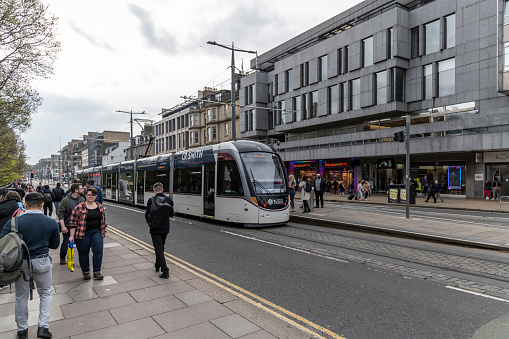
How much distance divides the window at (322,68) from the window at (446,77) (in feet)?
37.7

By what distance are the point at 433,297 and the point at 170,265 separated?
15.9 ft

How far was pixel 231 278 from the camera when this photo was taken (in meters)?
5.88

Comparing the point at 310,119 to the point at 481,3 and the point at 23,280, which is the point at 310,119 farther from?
the point at 23,280

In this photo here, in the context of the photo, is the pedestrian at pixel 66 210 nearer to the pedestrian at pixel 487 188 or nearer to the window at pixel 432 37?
the pedestrian at pixel 487 188

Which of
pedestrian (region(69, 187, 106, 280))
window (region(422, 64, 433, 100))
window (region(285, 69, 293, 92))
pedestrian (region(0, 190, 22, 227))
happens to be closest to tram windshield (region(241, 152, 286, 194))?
pedestrian (region(69, 187, 106, 280))

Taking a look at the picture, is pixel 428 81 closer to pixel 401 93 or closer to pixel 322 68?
pixel 401 93

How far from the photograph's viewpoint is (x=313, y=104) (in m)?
36.4

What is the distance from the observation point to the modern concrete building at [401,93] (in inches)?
936

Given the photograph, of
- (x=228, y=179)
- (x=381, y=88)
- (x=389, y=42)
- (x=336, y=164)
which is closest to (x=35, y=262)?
(x=228, y=179)

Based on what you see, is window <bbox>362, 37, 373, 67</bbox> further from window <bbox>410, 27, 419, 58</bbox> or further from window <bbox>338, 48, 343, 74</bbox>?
window <bbox>410, 27, 419, 58</bbox>

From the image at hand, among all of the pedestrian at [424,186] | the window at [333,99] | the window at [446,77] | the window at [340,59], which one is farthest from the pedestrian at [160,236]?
the window at [340,59]

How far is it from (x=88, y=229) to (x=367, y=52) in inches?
1223

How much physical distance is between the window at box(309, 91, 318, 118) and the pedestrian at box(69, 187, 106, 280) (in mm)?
32578

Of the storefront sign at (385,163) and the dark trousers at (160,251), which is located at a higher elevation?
the storefront sign at (385,163)
